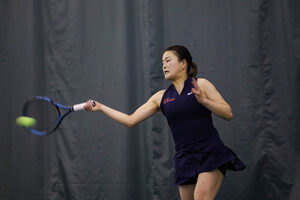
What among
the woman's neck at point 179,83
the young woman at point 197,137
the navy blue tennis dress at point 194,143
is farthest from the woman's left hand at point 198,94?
the woman's neck at point 179,83

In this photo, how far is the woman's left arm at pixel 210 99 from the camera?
2.68 m

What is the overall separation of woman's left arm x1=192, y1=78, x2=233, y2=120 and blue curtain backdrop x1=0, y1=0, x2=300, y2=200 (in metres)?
1.11

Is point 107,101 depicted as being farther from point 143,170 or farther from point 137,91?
point 143,170

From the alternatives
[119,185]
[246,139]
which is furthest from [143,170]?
[246,139]

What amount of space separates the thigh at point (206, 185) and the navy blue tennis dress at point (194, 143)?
0.13ft

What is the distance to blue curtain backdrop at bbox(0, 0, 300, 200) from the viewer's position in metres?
3.80

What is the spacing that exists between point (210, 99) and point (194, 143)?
337mm

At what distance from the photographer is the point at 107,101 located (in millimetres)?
4598

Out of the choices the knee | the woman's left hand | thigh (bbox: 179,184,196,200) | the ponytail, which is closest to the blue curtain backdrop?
the ponytail

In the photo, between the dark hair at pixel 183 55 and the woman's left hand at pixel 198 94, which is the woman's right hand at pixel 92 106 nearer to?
the dark hair at pixel 183 55

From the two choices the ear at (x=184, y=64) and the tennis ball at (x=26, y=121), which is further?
the tennis ball at (x=26, y=121)

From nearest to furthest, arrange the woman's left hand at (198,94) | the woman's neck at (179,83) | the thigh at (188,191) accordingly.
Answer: the woman's left hand at (198,94) → the thigh at (188,191) → the woman's neck at (179,83)

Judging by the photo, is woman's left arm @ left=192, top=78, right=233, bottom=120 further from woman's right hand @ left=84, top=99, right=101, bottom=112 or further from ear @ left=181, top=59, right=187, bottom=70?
woman's right hand @ left=84, top=99, right=101, bottom=112

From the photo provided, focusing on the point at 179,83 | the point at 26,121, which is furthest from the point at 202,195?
the point at 26,121
